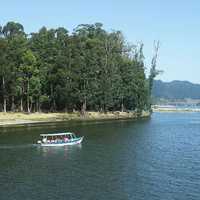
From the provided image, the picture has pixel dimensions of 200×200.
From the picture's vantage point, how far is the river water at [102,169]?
49.9 meters

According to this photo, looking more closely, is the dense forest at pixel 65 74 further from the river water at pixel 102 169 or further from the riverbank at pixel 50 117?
the river water at pixel 102 169

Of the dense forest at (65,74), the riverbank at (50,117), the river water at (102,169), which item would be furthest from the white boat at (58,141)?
the dense forest at (65,74)

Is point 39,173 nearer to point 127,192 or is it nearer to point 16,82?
point 127,192

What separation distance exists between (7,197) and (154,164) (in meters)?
26.4

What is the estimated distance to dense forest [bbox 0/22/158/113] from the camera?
462 feet

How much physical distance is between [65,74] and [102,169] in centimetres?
8483

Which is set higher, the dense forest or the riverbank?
the dense forest

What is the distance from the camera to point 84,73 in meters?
152

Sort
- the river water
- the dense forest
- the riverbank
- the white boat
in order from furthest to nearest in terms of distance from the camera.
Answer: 1. the dense forest
2. the riverbank
3. the white boat
4. the river water

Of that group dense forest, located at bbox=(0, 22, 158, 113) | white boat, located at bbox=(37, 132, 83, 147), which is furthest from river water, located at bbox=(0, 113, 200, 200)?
dense forest, located at bbox=(0, 22, 158, 113)

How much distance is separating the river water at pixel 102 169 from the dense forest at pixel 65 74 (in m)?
41.6

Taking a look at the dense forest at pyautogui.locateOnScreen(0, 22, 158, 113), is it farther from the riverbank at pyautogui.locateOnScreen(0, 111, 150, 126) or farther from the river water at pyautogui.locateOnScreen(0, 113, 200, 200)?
the river water at pyautogui.locateOnScreen(0, 113, 200, 200)

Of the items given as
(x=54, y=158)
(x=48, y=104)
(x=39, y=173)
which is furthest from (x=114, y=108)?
(x=39, y=173)

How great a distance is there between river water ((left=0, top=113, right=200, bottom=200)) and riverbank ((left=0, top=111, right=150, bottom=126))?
28783 millimetres
